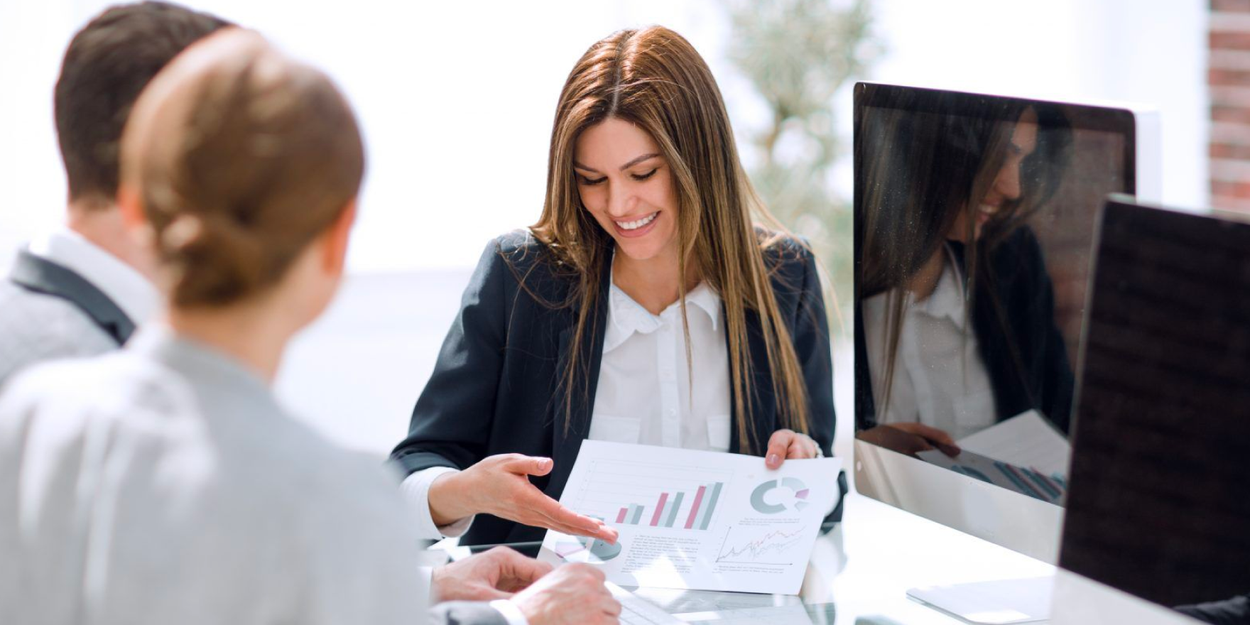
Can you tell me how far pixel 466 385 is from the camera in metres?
1.81

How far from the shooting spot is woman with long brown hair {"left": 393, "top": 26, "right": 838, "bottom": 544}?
5.78 ft

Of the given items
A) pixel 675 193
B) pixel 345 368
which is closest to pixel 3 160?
pixel 345 368

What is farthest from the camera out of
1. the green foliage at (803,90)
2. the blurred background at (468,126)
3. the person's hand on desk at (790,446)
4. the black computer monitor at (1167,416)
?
the green foliage at (803,90)

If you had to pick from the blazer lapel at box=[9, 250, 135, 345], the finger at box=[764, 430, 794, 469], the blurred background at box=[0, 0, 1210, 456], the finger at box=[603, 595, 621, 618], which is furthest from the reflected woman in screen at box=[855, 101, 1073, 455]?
the blurred background at box=[0, 0, 1210, 456]

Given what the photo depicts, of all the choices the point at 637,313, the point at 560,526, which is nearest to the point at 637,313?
the point at 637,313

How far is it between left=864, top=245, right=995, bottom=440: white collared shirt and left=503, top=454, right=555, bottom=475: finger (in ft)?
1.48

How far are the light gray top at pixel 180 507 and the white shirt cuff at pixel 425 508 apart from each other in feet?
2.82

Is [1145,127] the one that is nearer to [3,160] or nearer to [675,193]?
[675,193]

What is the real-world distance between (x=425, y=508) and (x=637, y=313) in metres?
0.46

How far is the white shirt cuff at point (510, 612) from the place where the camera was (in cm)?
111

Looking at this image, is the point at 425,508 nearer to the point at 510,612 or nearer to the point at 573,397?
the point at 573,397

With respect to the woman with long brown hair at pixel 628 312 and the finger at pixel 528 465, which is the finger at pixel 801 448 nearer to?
the woman with long brown hair at pixel 628 312

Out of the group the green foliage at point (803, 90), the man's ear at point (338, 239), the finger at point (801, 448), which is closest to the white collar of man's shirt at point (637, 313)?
the finger at point (801, 448)

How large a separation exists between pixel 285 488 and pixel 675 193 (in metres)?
1.15
